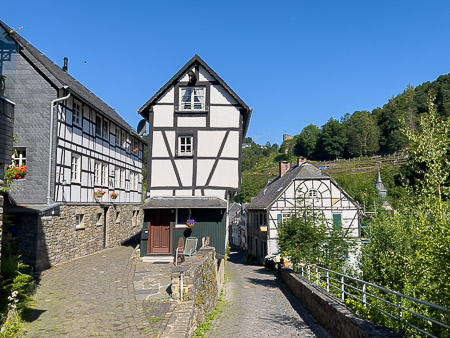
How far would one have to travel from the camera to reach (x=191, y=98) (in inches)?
717

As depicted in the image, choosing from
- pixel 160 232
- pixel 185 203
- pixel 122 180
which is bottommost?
pixel 160 232

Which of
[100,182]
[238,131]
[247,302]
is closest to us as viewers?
[247,302]

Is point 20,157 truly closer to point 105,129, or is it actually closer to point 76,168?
point 76,168

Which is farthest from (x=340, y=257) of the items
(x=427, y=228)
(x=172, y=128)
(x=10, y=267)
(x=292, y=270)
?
(x=10, y=267)

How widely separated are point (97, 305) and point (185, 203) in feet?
25.9

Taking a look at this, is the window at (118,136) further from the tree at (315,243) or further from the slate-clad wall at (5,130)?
the slate-clad wall at (5,130)

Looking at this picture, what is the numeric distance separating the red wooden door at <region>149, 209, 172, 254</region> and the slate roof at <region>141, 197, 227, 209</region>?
56cm

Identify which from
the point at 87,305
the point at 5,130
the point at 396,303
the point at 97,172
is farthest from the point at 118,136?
the point at 396,303

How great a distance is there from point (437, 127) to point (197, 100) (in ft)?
40.9

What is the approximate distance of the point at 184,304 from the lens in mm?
8648

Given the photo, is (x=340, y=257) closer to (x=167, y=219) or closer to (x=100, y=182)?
(x=167, y=219)

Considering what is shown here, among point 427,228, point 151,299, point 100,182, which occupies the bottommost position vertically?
point 151,299

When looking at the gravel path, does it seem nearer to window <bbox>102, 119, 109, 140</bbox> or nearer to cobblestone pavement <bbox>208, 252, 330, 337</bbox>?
cobblestone pavement <bbox>208, 252, 330, 337</bbox>

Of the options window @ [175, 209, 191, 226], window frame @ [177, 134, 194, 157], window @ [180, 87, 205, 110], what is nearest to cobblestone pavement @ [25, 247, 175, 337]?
window @ [175, 209, 191, 226]
